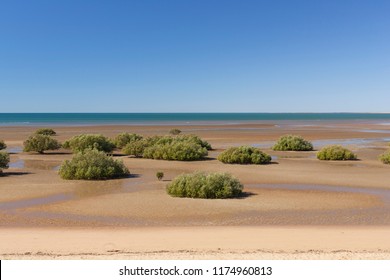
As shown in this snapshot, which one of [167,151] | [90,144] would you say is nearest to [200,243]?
[167,151]

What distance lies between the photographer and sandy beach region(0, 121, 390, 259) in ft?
31.0

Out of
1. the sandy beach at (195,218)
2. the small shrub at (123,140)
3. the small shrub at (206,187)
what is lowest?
the sandy beach at (195,218)

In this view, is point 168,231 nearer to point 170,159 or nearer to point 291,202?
point 291,202

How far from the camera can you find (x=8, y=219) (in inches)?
503

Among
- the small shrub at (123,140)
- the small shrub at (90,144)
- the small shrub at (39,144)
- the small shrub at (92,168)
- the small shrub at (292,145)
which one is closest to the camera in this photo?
the small shrub at (92,168)

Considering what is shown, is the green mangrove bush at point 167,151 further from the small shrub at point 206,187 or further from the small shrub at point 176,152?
the small shrub at point 206,187

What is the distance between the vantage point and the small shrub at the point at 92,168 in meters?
19.7

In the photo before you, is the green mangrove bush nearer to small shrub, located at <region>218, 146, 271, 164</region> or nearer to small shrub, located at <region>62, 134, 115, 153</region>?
small shrub, located at <region>62, 134, 115, 153</region>

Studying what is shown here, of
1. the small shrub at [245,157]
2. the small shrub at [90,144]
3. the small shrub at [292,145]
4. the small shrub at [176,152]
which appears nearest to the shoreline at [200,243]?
the small shrub at [245,157]

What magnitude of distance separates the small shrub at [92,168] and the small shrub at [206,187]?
464 cm

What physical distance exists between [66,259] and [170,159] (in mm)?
19436

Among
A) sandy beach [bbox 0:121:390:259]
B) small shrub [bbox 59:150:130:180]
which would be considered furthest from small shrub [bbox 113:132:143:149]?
small shrub [bbox 59:150:130:180]

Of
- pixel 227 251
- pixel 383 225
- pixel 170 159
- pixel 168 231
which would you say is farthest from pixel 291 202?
pixel 170 159
